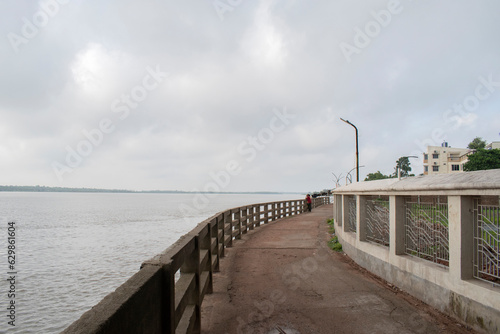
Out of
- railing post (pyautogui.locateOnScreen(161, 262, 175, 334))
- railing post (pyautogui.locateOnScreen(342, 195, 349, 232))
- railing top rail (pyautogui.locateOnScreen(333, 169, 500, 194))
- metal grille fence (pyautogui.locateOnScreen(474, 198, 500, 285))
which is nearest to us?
railing post (pyautogui.locateOnScreen(161, 262, 175, 334))

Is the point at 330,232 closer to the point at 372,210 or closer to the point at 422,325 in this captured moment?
the point at 372,210

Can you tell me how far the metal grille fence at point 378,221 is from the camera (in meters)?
7.68

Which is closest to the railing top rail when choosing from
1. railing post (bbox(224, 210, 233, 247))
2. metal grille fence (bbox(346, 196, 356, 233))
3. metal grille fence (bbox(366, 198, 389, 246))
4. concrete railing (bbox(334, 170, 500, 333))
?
concrete railing (bbox(334, 170, 500, 333))

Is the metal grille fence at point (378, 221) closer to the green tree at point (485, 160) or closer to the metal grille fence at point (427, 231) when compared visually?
the metal grille fence at point (427, 231)

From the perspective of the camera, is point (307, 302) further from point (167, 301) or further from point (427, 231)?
point (167, 301)

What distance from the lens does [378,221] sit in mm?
8078

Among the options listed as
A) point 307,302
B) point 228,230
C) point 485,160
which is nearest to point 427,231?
point 307,302

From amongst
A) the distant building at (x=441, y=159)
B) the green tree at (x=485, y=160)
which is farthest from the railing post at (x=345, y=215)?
the distant building at (x=441, y=159)

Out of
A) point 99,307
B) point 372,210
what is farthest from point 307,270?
point 99,307

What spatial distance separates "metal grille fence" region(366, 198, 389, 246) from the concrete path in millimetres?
856

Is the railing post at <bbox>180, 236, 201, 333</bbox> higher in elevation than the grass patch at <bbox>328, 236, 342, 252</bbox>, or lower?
higher

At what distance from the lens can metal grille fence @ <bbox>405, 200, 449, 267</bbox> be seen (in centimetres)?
→ 567

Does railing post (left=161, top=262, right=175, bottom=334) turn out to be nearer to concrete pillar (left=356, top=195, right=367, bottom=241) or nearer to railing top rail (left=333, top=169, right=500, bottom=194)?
railing top rail (left=333, top=169, right=500, bottom=194)

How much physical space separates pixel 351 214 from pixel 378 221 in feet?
8.62
